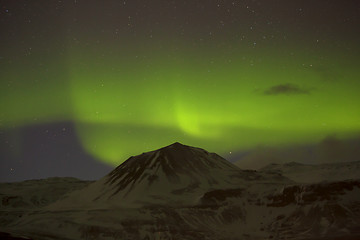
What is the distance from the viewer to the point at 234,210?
655ft

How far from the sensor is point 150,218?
183 metres

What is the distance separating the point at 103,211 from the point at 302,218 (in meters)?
80.8

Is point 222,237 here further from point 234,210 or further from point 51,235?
point 51,235

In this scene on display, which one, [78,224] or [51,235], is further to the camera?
[78,224]

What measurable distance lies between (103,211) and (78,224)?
20219 mm

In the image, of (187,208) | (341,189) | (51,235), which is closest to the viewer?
(51,235)

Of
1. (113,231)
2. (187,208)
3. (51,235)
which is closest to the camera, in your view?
(51,235)

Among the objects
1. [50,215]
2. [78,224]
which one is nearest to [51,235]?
[78,224]

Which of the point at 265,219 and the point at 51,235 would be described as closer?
the point at 51,235

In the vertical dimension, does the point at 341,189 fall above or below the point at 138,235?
above

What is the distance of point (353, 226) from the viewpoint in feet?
525

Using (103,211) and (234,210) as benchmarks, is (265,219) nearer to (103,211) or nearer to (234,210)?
(234,210)

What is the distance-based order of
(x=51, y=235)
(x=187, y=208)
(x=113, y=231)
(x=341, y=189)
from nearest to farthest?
(x=51, y=235) → (x=113, y=231) → (x=341, y=189) → (x=187, y=208)

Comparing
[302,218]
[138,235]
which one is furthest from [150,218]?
[302,218]
